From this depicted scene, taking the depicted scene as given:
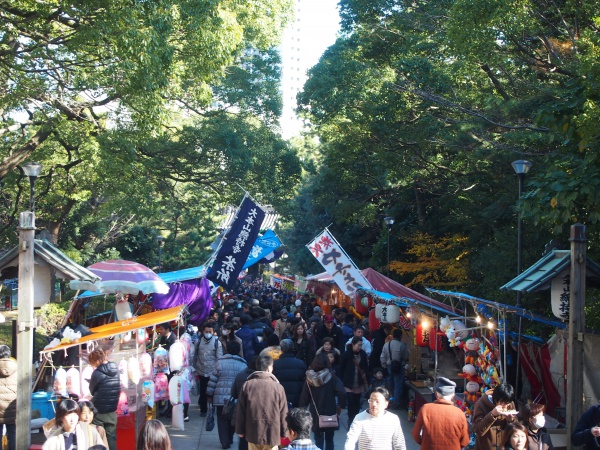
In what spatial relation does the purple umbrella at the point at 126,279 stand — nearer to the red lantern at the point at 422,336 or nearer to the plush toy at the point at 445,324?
the red lantern at the point at 422,336

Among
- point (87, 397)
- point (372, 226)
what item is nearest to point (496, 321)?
point (87, 397)

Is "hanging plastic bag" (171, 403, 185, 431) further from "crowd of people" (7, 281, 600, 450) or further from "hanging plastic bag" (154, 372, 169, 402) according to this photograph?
"crowd of people" (7, 281, 600, 450)

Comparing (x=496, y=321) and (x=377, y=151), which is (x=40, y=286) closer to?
(x=496, y=321)

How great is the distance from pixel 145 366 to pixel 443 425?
489cm

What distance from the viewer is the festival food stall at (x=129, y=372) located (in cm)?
876

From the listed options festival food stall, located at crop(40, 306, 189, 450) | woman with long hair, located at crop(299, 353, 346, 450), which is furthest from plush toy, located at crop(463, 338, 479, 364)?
festival food stall, located at crop(40, 306, 189, 450)

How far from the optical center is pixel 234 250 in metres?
14.2

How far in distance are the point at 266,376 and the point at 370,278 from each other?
1157 centimetres

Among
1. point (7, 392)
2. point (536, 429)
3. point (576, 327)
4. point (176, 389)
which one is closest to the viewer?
point (536, 429)

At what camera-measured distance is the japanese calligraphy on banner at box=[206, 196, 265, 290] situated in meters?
14.1

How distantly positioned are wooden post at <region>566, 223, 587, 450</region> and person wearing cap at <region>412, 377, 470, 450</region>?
1777 mm

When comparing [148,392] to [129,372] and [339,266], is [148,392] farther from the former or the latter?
[339,266]

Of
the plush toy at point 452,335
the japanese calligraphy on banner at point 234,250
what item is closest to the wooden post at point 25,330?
the plush toy at point 452,335

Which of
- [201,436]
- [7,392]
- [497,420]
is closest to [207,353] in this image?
[201,436]
